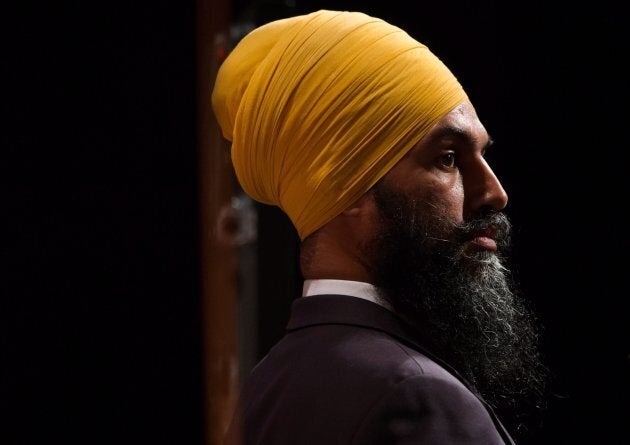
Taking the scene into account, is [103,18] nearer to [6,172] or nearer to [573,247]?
[6,172]

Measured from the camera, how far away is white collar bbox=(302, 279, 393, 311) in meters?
1.36

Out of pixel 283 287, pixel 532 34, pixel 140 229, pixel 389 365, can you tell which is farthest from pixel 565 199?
pixel 140 229

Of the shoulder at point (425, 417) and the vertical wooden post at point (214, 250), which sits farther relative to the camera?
the shoulder at point (425, 417)

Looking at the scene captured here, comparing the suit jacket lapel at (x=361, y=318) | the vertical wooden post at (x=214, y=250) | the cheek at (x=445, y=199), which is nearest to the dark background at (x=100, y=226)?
the vertical wooden post at (x=214, y=250)

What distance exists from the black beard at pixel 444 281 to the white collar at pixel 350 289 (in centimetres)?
1

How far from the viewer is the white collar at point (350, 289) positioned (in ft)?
4.45

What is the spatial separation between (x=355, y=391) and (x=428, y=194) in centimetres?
34

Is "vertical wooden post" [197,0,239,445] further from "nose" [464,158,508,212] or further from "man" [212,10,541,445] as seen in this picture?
"nose" [464,158,508,212]

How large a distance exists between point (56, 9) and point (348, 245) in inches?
27.1

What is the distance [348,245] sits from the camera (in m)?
1.40

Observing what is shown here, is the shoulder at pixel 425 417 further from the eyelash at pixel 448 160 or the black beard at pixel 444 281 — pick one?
the eyelash at pixel 448 160

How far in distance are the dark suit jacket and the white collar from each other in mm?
16

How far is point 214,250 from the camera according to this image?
773 mm

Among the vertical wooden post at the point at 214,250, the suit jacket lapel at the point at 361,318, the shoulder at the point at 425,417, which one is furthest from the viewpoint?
the suit jacket lapel at the point at 361,318
